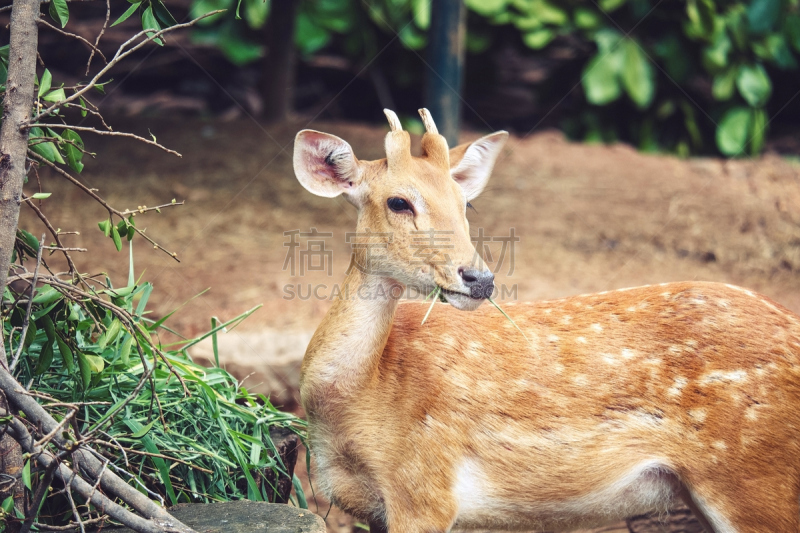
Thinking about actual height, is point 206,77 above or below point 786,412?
above

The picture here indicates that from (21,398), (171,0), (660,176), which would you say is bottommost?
(21,398)

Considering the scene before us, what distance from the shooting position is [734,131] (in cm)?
910

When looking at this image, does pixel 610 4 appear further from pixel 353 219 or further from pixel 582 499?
pixel 582 499

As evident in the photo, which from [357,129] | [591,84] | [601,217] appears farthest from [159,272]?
[591,84]

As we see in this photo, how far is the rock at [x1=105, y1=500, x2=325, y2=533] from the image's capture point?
248cm

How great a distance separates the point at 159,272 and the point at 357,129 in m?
3.43

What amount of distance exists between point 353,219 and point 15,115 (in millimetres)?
4988

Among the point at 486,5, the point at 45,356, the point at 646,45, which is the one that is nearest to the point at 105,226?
the point at 45,356

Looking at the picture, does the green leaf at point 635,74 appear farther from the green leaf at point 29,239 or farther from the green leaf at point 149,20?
the green leaf at point 29,239

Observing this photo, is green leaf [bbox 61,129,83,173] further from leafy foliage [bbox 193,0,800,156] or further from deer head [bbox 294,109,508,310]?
leafy foliage [bbox 193,0,800,156]

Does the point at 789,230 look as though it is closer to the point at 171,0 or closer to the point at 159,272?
the point at 159,272

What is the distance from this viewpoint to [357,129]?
8562 mm

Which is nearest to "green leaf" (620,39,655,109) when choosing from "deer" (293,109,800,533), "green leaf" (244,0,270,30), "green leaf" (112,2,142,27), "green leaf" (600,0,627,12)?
"green leaf" (600,0,627,12)

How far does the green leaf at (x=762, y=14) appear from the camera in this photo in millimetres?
8633
